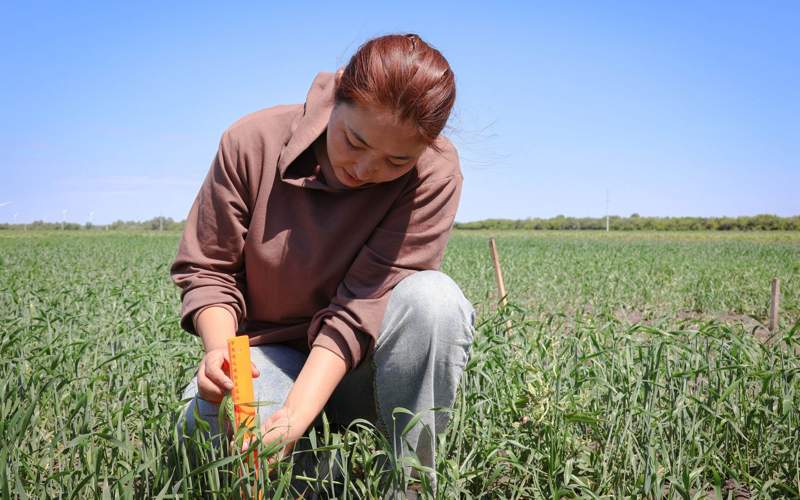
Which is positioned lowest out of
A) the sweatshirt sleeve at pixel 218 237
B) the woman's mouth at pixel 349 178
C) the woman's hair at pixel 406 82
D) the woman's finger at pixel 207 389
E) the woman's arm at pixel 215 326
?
the woman's finger at pixel 207 389

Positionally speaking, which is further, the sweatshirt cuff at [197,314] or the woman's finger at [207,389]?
the sweatshirt cuff at [197,314]

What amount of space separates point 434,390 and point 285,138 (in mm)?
892

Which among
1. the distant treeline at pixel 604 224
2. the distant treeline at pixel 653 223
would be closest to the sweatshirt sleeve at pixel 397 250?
the distant treeline at pixel 604 224

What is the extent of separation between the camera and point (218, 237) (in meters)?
1.83

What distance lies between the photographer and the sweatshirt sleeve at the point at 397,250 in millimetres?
1732

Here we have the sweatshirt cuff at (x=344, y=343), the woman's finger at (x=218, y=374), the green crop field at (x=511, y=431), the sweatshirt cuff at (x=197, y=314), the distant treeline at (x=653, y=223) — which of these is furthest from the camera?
the distant treeline at (x=653, y=223)

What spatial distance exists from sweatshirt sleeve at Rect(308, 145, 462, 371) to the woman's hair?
0.31 meters

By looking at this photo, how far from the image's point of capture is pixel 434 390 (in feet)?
5.80

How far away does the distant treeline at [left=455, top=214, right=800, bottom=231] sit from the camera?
2222 inches

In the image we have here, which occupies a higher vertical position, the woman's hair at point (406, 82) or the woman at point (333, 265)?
the woman's hair at point (406, 82)

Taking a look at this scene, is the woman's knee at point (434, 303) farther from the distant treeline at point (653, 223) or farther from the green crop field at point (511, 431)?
the distant treeline at point (653, 223)

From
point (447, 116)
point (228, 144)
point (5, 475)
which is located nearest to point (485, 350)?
point (447, 116)

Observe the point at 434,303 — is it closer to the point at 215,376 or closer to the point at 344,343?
the point at 344,343

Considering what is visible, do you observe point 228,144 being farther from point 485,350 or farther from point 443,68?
point 485,350
